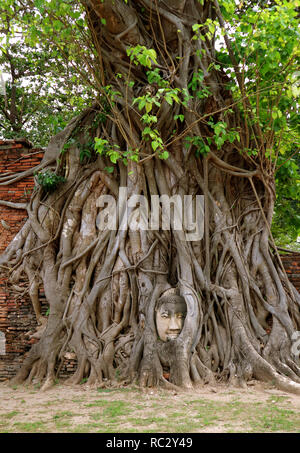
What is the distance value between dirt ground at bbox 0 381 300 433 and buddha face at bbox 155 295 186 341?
71 cm

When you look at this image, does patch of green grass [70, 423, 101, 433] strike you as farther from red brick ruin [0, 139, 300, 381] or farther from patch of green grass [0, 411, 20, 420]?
red brick ruin [0, 139, 300, 381]

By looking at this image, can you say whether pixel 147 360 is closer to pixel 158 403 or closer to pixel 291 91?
pixel 158 403

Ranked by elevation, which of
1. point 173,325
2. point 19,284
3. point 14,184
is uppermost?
point 14,184

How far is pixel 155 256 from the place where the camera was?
5.59 metres

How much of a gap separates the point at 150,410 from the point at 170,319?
4.41 ft

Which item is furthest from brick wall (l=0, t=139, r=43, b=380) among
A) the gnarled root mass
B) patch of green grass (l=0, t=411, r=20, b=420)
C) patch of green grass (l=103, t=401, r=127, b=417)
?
patch of green grass (l=103, t=401, r=127, b=417)

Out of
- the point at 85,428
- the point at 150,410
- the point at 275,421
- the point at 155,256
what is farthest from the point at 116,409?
the point at 155,256

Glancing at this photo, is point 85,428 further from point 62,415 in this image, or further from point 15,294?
point 15,294

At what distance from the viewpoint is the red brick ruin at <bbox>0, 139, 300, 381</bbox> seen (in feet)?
19.6

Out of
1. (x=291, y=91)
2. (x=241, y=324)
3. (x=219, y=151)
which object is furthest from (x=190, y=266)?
(x=291, y=91)

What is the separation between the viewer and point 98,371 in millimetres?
5086

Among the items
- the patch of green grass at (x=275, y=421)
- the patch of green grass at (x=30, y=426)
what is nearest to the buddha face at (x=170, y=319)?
the patch of green grass at (x=275, y=421)

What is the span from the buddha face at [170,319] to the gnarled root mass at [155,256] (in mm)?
89

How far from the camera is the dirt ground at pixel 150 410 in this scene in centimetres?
Answer: 337
